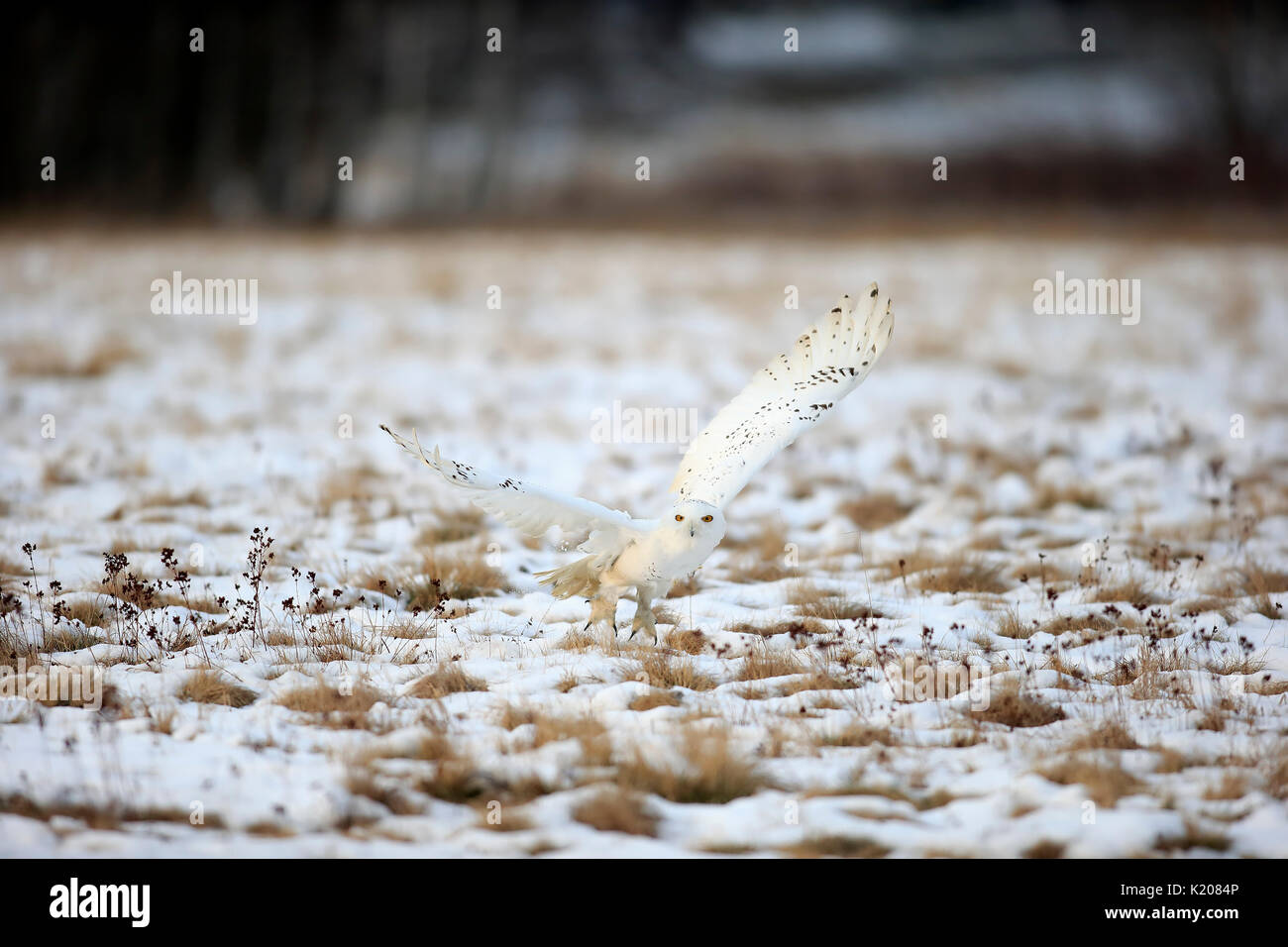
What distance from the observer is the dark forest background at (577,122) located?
25.8 meters

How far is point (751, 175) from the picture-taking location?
102 feet

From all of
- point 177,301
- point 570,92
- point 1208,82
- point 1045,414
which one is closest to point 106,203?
point 177,301

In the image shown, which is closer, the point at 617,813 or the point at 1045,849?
the point at 1045,849

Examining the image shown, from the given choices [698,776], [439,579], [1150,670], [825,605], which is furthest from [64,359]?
[1150,670]

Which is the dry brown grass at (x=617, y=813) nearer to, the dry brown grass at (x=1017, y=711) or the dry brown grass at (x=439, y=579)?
the dry brown grass at (x=1017, y=711)

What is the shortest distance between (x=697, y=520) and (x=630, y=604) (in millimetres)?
1608

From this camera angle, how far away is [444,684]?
16.0 feet

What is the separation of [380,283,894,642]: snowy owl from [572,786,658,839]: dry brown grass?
1.23 m

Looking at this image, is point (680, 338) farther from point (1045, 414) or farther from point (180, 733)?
point (180, 733)

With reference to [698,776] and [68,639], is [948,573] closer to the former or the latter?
[698,776]

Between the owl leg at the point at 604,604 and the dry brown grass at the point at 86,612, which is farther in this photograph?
the dry brown grass at the point at 86,612

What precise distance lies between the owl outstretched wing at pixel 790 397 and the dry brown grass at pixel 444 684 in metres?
1.37

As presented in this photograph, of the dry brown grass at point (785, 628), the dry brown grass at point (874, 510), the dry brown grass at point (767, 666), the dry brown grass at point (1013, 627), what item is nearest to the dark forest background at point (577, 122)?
the dry brown grass at point (874, 510)

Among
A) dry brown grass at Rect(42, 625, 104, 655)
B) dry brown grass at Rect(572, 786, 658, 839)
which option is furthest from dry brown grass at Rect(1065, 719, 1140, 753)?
dry brown grass at Rect(42, 625, 104, 655)
